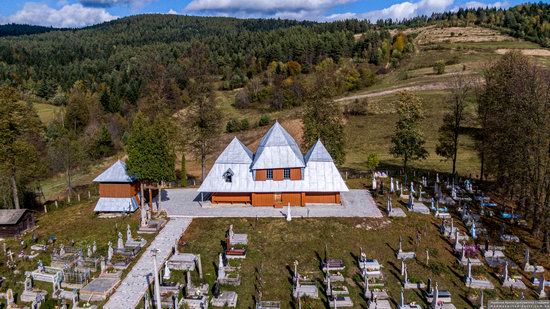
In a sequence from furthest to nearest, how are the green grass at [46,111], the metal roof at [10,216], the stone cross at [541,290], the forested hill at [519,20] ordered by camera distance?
the forested hill at [519,20]
the green grass at [46,111]
the metal roof at [10,216]
the stone cross at [541,290]

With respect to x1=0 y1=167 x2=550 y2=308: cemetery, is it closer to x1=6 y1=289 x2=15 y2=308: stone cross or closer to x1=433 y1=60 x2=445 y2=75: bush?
x1=6 y1=289 x2=15 y2=308: stone cross

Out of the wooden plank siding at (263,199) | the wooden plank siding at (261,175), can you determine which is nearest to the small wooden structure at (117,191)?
the wooden plank siding at (263,199)

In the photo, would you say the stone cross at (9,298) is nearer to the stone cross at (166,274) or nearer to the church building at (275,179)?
the stone cross at (166,274)

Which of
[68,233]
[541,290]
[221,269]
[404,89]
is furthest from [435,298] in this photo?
[404,89]

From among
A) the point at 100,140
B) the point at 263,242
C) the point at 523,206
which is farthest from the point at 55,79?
the point at 523,206

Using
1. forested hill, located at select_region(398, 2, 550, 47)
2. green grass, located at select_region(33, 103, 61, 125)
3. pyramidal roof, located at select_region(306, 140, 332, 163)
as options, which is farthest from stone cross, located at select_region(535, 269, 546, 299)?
forested hill, located at select_region(398, 2, 550, 47)

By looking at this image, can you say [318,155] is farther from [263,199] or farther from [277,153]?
[263,199]
